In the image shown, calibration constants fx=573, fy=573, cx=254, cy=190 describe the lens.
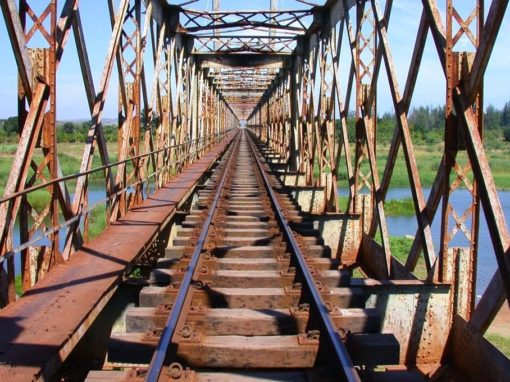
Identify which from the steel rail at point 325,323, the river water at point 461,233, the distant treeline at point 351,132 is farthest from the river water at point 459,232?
the distant treeline at point 351,132

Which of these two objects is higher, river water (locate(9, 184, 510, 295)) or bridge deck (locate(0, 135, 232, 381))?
bridge deck (locate(0, 135, 232, 381))

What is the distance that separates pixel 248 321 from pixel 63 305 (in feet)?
4.81

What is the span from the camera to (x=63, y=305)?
14.9 ft

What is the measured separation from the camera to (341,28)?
1095 cm

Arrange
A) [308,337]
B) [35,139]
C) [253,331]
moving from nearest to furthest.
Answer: [308,337], [253,331], [35,139]

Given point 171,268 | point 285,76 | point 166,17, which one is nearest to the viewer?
point 171,268

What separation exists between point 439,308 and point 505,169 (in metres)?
54.8

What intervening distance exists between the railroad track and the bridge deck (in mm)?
307

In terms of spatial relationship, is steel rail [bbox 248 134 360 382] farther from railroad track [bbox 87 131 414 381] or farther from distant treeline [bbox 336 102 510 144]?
distant treeline [bbox 336 102 510 144]

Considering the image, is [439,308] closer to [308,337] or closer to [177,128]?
[308,337]

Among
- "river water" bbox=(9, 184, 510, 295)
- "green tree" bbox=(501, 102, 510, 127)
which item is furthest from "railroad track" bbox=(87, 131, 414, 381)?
"green tree" bbox=(501, 102, 510, 127)

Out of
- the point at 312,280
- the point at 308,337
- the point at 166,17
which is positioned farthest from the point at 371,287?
the point at 166,17

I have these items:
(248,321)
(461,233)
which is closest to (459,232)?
(461,233)

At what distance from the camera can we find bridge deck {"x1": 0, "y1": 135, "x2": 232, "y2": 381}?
358cm
